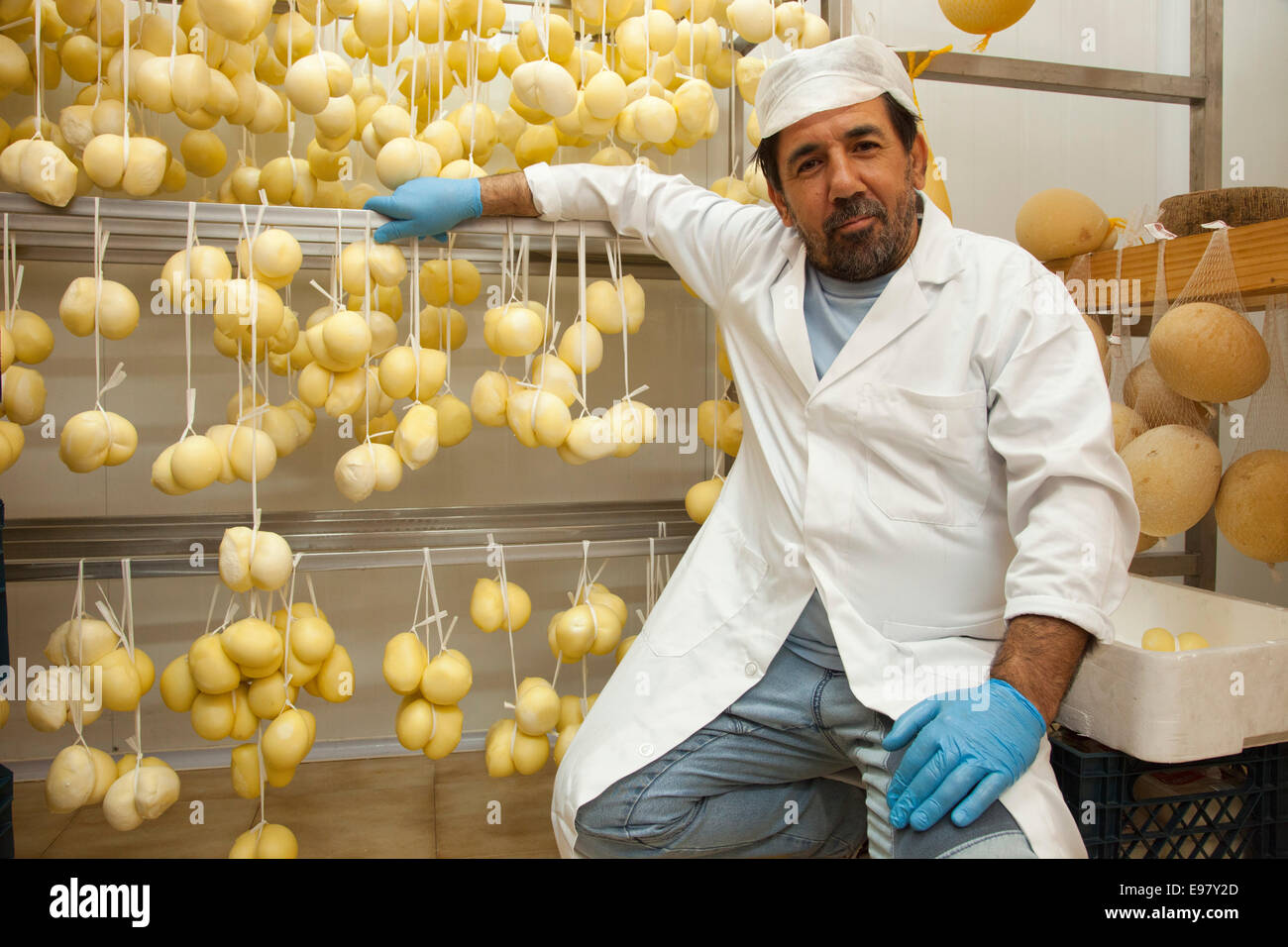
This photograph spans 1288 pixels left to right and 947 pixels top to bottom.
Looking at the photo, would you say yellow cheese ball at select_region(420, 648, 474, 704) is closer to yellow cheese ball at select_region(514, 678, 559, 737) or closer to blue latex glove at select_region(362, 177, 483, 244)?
yellow cheese ball at select_region(514, 678, 559, 737)

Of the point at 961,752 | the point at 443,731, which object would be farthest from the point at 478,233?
the point at 961,752

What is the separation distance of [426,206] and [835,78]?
590 mm

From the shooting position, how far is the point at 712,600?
4.62 feet

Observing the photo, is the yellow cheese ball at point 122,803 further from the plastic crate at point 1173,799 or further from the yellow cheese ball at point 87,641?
the plastic crate at point 1173,799

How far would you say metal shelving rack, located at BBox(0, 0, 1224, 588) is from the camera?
4.44 feet

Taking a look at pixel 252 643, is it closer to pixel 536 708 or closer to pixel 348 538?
pixel 348 538

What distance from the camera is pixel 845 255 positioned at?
1.32 m

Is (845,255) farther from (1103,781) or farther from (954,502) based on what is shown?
(1103,781)

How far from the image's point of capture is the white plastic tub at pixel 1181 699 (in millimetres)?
1239

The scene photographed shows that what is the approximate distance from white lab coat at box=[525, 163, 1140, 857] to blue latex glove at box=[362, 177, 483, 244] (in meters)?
0.11

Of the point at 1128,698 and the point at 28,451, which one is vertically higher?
the point at 28,451

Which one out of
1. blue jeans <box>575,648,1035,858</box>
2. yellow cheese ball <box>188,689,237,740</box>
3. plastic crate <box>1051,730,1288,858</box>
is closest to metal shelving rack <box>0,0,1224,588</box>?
yellow cheese ball <box>188,689,237,740</box>
